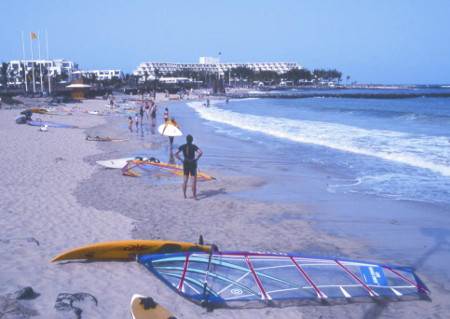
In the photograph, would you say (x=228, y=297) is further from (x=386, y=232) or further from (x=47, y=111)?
(x=47, y=111)

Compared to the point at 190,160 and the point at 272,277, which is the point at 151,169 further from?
the point at 272,277

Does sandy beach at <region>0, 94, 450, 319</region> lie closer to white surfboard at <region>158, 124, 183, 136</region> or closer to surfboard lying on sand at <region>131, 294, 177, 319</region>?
surfboard lying on sand at <region>131, 294, 177, 319</region>

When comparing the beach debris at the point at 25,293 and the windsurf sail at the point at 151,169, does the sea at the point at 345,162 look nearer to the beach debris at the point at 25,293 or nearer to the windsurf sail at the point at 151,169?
the windsurf sail at the point at 151,169

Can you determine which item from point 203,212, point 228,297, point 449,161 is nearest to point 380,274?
point 228,297

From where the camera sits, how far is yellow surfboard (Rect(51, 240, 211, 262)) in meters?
4.76

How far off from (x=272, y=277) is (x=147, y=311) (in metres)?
1.70

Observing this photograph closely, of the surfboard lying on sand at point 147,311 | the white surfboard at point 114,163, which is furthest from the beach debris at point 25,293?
the white surfboard at point 114,163

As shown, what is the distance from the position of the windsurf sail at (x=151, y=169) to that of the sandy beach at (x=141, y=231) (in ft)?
1.27

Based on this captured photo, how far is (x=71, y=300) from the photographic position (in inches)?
151

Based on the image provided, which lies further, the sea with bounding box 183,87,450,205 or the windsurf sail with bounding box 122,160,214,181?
the windsurf sail with bounding box 122,160,214,181

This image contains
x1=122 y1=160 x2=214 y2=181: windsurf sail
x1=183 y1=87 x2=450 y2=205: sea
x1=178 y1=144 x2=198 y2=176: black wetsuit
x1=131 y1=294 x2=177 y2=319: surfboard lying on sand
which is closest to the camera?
x1=131 y1=294 x2=177 y2=319: surfboard lying on sand

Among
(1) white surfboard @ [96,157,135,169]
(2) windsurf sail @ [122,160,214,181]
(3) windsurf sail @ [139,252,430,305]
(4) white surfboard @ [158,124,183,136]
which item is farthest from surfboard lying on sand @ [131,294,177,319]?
(1) white surfboard @ [96,157,135,169]

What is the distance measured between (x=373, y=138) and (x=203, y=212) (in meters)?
14.1

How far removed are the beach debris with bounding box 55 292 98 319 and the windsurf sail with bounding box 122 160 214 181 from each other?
20.7ft
